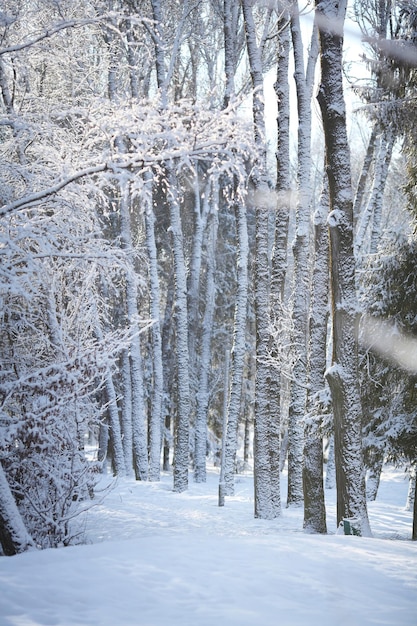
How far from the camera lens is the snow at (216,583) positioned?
13.2ft

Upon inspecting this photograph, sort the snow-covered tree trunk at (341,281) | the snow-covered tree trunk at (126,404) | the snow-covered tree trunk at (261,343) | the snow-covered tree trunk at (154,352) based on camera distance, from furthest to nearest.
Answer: the snow-covered tree trunk at (126,404), the snow-covered tree trunk at (154,352), the snow-covered tree trunk at (261,343), the snow-covered tree trunk at (341,281)

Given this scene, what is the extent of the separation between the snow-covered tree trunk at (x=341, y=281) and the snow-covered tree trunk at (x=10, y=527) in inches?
165

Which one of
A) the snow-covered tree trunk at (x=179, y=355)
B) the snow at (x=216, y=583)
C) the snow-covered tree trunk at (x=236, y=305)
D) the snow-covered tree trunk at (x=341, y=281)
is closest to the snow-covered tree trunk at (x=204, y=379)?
the snow-covered tree trunk at (x=236, y=305)

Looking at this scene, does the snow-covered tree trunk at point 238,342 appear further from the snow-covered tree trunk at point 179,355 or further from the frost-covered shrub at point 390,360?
the frost-covered shrub at point 390,360

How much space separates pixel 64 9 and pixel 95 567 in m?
6.52

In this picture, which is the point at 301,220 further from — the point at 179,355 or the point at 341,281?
the point at 179,355

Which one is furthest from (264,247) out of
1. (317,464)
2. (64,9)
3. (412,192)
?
(64,9)

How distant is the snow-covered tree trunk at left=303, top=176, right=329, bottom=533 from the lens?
33.4ft

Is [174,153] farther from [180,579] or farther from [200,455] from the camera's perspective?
[200,455]

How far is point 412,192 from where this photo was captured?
10633 millimetres

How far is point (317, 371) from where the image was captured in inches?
420

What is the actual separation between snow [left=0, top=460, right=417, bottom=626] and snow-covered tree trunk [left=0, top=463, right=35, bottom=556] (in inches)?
28.4

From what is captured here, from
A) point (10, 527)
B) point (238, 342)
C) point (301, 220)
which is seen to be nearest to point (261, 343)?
point (301, 220)

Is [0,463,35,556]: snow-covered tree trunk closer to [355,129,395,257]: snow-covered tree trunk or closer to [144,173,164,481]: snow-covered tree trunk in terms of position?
[144,173,164,481]: snow-covered tree trunk
